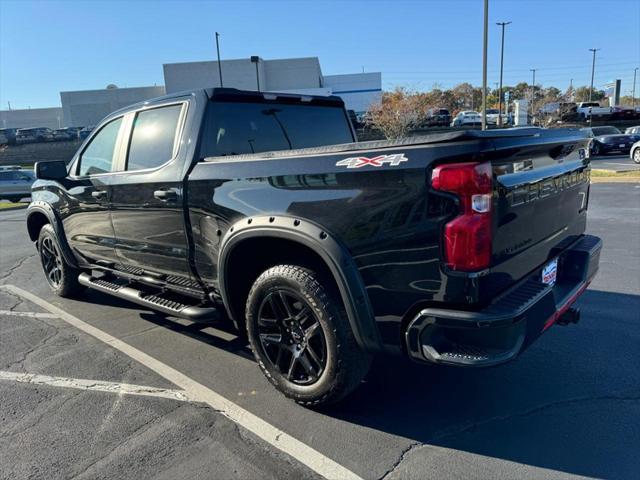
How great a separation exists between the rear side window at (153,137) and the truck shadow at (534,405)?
237cm

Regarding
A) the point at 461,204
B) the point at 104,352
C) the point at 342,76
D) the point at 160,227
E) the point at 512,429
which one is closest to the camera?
the point at 461,204

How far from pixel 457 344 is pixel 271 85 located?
→ 215 ft

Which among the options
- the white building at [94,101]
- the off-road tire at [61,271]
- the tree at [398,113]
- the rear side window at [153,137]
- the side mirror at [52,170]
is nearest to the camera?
the rear side window at [153,137]

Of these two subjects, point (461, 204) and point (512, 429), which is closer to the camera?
point (461, 204)

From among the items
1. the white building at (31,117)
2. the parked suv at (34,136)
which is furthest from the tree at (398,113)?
the white building at (31,117)

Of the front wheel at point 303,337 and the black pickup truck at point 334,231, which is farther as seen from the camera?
the front wheel at point 303,337

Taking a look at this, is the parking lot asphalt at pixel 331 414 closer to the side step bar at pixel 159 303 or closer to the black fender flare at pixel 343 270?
the side step bar at pixel 159 303

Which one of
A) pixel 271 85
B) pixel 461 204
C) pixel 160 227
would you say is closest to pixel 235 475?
pixel 461 204

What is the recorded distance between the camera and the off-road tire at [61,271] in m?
5.57

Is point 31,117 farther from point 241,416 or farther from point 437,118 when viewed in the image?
point 241,416

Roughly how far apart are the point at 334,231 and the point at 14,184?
22.3 m

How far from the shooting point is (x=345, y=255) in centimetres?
269

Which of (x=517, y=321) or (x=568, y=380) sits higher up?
(x=517, y=321)

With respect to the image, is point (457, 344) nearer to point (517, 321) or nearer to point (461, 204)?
point (517, 321)
